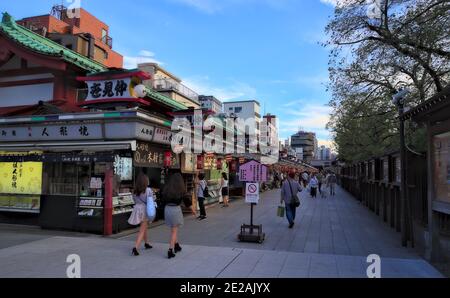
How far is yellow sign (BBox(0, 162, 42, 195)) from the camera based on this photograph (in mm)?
12484

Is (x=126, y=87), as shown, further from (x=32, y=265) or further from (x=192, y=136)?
(x=32, y=265)

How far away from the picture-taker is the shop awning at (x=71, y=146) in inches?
454

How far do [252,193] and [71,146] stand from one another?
6.13 m

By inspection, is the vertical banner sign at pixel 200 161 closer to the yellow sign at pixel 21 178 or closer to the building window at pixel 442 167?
the yellow sign at pixel 21 178

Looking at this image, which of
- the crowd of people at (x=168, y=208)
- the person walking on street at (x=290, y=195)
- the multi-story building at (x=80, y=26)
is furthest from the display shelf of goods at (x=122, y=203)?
the multi-story building at (x=80, y=26)

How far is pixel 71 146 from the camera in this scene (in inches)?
479

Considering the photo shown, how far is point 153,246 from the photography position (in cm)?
904

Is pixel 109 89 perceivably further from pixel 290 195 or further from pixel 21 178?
pixel 290 195

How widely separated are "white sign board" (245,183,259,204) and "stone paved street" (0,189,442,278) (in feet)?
3.76

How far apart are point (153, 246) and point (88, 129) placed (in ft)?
16.9

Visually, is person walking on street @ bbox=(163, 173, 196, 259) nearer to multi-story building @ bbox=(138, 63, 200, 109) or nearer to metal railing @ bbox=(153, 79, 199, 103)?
multi-story building @ bbox=(138, 63, 200, 109)

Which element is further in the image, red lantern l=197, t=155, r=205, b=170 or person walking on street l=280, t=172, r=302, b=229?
red lantern l=197, t=155, r=205, b=170

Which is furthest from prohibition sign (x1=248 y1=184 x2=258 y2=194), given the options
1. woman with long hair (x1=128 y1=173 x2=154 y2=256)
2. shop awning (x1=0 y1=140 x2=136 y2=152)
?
shop awning (x1=0 y1=140 x2=136 y2=152)
